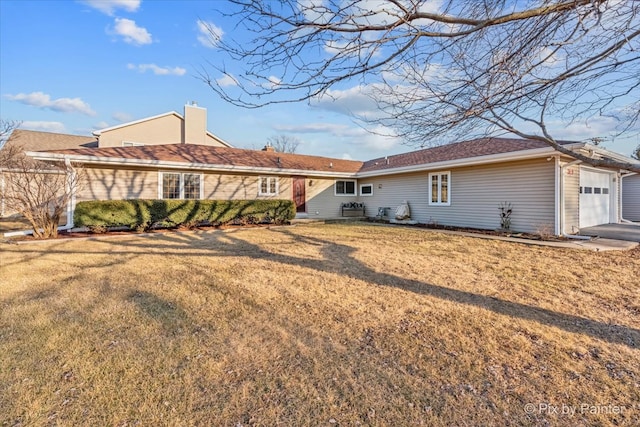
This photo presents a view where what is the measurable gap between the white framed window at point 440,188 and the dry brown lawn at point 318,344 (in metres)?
6.74

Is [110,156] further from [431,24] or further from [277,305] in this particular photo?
[431,24]

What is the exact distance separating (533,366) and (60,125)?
33.8 metres

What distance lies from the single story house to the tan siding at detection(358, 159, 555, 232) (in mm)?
31

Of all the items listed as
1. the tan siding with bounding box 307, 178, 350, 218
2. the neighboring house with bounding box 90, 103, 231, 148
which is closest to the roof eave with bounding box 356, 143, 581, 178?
the tan siding with bounding box 307, 178, 350, 218

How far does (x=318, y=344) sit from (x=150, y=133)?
24.0m

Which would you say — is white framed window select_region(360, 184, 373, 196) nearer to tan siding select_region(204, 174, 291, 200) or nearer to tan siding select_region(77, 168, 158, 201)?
tan siding select_region(204, 174, 291, 200)

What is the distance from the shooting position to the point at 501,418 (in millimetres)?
1956

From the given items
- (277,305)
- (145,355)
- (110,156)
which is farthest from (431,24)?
(110,156)

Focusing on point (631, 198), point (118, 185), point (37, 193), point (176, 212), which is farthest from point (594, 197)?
point (37, 193)

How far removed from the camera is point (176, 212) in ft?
35.6

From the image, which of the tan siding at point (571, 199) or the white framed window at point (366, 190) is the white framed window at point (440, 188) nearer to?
the tan siding at point (571, 199)

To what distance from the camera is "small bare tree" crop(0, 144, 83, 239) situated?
841cm

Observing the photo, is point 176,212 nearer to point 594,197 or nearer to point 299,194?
point 299,194

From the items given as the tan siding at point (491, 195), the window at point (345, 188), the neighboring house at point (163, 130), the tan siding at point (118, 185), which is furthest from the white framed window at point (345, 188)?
the neighboring house at point (163, 130)
